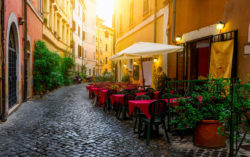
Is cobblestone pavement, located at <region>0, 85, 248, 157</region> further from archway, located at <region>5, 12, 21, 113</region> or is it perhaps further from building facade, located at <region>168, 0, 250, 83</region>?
building facade, located at <region>168, 0, 250, 83</region>

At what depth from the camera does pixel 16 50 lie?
8.96m

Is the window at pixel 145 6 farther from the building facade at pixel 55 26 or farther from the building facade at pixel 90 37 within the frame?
the building facade at pixel 90 37

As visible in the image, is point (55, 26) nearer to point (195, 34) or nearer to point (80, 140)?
point (195, 34)

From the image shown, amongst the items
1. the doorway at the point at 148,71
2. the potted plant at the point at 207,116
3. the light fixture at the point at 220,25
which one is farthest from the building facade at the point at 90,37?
the potted plant at the point at 207,116

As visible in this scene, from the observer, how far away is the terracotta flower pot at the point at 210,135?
13.4 feet

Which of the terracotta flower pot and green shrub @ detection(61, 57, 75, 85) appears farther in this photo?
green shrub @ detection(61, 57, 75, 85)

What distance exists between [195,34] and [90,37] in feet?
104

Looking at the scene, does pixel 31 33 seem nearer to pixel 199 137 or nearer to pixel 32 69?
pixel 32 69

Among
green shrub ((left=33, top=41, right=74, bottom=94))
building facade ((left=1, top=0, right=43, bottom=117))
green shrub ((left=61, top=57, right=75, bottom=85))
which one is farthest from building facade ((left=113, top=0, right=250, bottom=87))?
green shrub ((left=61, top=57, right=75, bottom=85))

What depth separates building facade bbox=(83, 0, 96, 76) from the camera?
36875 mm

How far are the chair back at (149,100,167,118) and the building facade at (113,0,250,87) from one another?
131 cm

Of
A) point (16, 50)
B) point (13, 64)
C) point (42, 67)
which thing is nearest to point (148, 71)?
point (42, 67)

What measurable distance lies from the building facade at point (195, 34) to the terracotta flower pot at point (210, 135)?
914 mm

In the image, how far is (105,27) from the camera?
47812 millimetres
